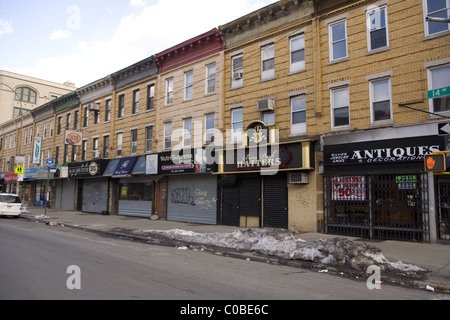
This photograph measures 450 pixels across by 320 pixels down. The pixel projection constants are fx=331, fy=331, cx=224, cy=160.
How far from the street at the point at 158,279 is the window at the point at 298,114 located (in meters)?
7.87

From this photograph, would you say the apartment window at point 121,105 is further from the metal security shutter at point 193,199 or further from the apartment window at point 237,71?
the apartment window at point 237,71

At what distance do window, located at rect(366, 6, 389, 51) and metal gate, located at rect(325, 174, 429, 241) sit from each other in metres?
5.47

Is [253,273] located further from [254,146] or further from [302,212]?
[254,146]

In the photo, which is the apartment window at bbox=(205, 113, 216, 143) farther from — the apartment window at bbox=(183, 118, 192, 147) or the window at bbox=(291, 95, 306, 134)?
the window at bbox=(291, 95, 306, 134)

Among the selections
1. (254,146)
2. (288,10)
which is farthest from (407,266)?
(288,10)

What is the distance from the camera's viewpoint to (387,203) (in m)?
12.6

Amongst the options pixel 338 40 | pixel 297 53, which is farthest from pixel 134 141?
pixel 338 40

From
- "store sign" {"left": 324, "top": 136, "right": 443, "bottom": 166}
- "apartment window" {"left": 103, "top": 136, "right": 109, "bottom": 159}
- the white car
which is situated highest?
"apartment window" {"left": 103, "top": 136, "right": 109, "bottom": 159}

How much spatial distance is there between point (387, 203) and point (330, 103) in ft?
15.9

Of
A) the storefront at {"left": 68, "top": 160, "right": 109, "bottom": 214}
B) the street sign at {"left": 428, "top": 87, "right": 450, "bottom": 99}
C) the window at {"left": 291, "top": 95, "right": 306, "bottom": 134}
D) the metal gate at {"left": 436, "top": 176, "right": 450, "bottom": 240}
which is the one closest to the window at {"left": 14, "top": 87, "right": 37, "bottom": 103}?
the storefront at {"left": 68, "top": 160, "right": 109, "bottom": 214}

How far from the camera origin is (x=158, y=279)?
6.71 meters

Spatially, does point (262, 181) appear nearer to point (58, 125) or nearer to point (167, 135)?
point (167, 135)

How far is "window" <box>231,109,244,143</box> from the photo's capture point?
17734mm

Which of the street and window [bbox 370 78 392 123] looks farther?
window [bbox 370 78 392 123]
